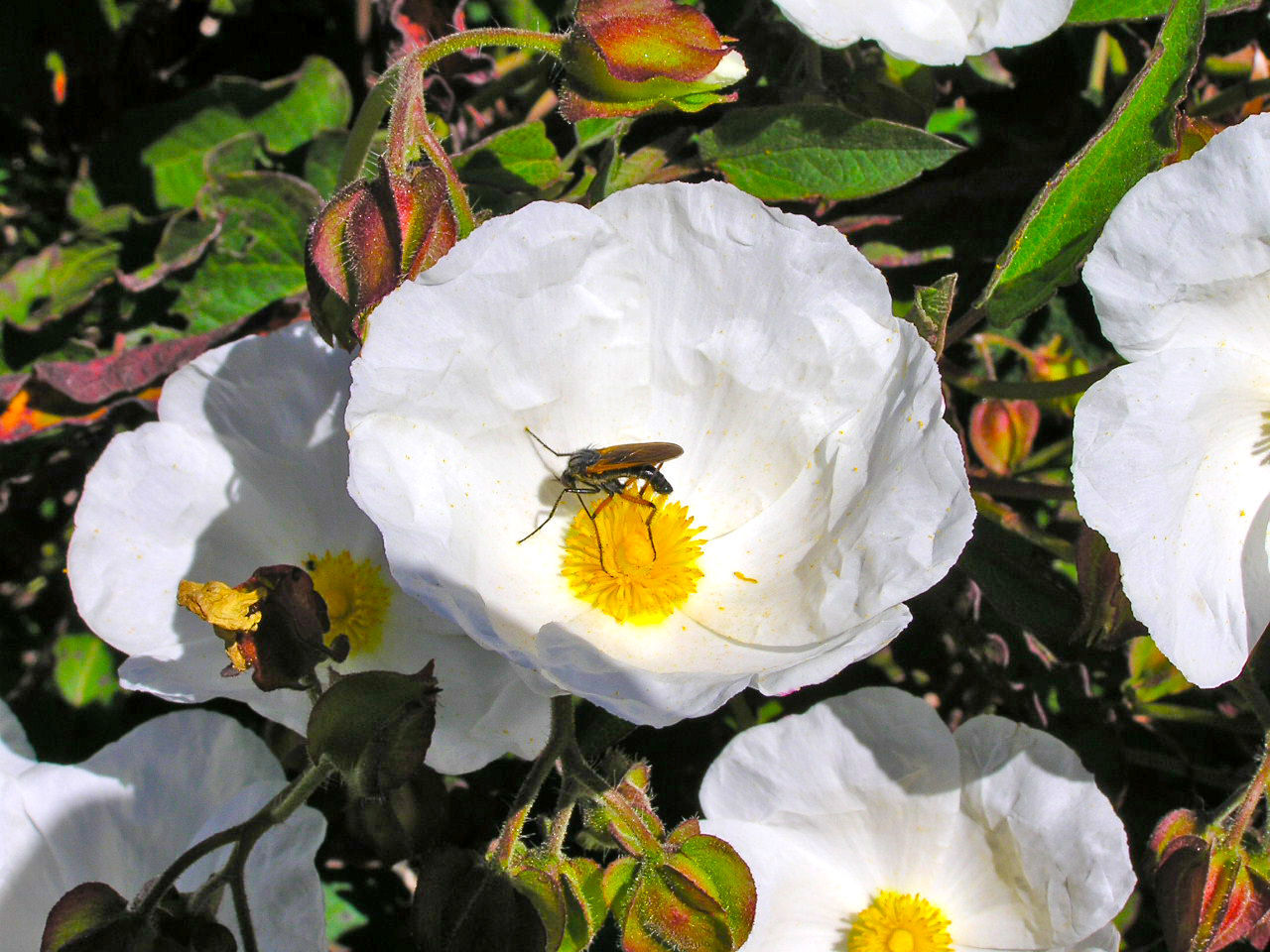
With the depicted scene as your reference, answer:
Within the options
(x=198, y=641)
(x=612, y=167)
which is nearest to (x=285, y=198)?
(x=612, y=167)

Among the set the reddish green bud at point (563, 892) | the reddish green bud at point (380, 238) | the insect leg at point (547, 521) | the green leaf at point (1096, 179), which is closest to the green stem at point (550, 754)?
the reddish green bud at point (563, 892)

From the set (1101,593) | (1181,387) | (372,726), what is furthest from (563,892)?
(1181,387)

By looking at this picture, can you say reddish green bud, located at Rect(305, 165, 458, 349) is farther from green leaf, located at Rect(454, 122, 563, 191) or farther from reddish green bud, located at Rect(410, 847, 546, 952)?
reddish green bud, located at Rect(410, 847, 546, 952)

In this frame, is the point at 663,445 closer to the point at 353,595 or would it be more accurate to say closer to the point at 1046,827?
the point at 353,595

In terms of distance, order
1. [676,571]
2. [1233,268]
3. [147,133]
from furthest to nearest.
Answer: [147,133] < [676,571] < [1233,268]

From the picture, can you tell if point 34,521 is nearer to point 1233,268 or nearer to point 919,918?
point 919,918
